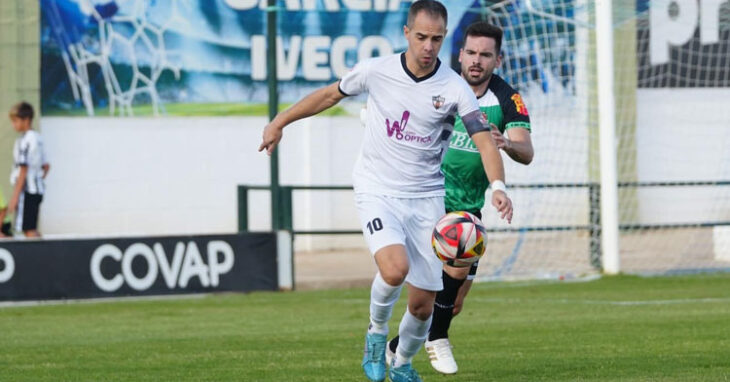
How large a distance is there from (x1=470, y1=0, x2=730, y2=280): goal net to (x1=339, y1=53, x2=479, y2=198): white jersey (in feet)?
26.4

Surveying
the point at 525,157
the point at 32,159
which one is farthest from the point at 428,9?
the point at 32,159

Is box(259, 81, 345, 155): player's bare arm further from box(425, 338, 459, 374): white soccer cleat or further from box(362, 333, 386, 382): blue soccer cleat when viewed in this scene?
box(425, 338, 459, 374): white soccer cleat

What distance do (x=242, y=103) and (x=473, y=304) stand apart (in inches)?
402

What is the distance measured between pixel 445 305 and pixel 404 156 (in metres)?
1.64

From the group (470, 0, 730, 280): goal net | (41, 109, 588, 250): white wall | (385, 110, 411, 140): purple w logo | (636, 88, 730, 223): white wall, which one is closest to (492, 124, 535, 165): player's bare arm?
(385, 110, 411, 140): purple w logo

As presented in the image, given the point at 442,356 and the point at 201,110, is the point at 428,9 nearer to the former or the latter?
the point at 442,356

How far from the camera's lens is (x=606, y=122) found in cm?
1633

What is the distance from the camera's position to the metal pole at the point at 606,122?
53.4 ft

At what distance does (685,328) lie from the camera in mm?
10719

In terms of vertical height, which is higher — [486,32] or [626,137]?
[486,32]

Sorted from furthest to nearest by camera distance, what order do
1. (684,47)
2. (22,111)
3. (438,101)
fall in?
(684,47) → (22,111) → (438,101)

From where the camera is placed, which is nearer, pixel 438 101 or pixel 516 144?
pixel 438 101

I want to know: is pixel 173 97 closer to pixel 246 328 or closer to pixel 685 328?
pixel 246 328

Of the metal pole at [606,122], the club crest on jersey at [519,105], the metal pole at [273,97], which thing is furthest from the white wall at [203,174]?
the club crest on jersey at [519,105]
